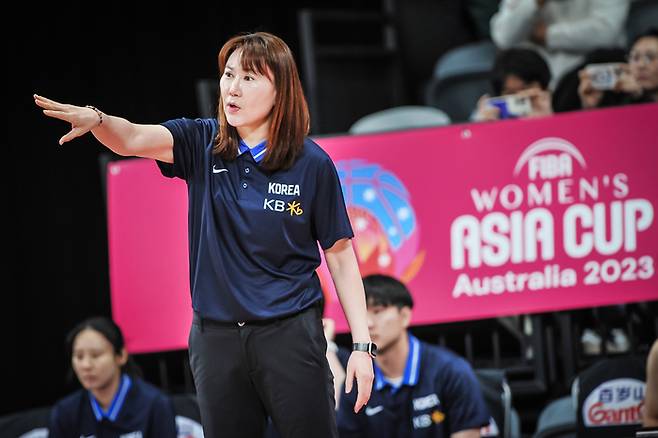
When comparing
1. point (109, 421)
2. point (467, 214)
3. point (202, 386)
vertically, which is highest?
point (467, 214)

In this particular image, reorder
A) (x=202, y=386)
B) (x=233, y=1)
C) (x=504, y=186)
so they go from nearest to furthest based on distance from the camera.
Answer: (x=202, y=386) → (x=504, y=186) → (x=233, y=1)

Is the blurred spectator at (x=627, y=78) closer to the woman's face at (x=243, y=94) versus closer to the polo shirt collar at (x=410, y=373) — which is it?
the polo shirt collar at (x=410, y=373)

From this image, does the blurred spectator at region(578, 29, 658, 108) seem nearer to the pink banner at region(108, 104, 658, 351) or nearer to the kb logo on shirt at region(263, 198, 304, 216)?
the pink banner at region(108, 104, 658, 351)

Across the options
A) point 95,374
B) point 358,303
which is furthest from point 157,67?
point 358,303

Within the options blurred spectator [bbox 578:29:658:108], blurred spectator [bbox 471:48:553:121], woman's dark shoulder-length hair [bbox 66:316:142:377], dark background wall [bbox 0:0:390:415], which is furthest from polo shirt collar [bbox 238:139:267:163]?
dark background wall [bbox 0:0:390:415]

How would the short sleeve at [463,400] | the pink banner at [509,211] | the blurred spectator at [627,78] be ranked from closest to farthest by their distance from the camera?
the short sleeve at [463,400]
the pink banner at [509,211]
the blurred spectator at [627,78]

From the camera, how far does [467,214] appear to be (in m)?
5.36

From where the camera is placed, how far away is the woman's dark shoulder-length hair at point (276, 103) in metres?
3.14

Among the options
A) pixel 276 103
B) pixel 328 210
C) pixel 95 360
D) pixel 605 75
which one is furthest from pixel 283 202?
pixel 605 75

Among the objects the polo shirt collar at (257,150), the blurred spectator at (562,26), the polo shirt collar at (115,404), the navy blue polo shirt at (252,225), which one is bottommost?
the polo shirt collar at (115,404)

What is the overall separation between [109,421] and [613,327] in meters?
2.40

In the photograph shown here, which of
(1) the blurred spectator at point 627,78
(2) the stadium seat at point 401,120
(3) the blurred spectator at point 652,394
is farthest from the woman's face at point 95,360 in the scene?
(1) the blurred spectator at point 627,78

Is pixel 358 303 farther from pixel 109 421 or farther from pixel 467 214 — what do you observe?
pixel 109 421

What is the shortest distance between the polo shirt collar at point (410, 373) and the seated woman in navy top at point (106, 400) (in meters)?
0.96
